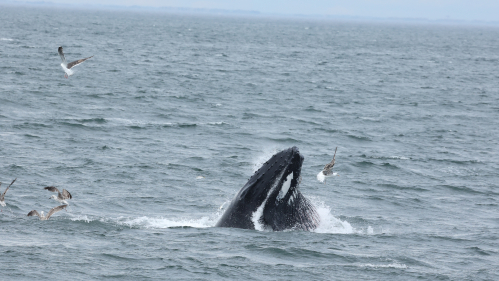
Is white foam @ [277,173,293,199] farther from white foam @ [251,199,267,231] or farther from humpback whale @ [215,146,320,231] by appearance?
white foam @ [251,199,267,231]

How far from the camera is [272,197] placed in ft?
45.9

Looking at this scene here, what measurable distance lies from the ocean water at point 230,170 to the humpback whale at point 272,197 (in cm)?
35

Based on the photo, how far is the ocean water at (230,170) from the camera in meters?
15.2

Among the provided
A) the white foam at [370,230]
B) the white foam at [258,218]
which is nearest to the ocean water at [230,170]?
the white foam at [370,230]

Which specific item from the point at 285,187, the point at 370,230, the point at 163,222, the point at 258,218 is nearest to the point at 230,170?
the point at 163,222

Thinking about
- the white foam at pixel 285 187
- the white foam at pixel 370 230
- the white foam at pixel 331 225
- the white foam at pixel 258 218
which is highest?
the white foam at pixel 285 187

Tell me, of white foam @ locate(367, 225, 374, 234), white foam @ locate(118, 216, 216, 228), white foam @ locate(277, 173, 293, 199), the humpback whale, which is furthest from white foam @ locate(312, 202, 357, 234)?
white foam @ locate(277, 173, 293, 199)

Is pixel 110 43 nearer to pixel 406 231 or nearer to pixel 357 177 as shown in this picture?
pixel 357 177

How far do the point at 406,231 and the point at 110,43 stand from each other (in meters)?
86.1

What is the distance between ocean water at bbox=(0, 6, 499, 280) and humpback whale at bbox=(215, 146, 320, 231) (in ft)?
1.16

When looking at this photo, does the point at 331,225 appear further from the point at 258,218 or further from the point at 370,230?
the point at 258,218

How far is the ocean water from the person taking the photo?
1517 centimetres

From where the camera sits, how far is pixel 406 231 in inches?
789

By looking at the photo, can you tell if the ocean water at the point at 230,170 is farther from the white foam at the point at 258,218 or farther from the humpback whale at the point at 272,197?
the humpback whale at the point at 272,197
